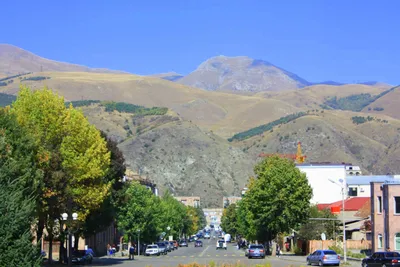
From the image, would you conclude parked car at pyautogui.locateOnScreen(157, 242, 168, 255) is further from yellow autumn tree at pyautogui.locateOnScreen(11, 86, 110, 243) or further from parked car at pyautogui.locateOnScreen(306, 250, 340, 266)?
parked car at pyautogui.locateOnScreen(306, 250, 340, 266)

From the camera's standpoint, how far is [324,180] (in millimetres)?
135750

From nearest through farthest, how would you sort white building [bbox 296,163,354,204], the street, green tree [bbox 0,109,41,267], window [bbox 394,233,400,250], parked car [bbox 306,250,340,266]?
green tree [bbox 0,109,41,267] < parked car [bbox 306,250,340,266] < the street < window [bbox 394,233,400,250] < white building [bbox 296,163,354,204]

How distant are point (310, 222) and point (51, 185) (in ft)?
136

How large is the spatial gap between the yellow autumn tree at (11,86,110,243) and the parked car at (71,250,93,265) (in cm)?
592

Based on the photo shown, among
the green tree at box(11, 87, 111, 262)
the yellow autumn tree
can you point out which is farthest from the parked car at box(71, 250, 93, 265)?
the yellow autumn tree

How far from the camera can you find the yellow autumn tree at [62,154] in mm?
55531

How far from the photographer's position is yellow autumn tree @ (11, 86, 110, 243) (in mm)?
55531

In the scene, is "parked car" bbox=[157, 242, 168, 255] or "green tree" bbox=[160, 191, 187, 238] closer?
"parked car" bbox=[157, 242, 168, 255]

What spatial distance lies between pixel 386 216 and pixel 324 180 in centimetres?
6476

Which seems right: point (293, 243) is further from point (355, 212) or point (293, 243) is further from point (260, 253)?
point (260, 253)

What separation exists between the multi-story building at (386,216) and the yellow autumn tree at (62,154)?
92.0 feet

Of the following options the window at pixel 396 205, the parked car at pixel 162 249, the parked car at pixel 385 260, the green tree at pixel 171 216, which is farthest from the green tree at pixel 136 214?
the parked car at pixel 385 260

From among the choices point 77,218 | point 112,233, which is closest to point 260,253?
point 77,218

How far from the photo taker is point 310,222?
87.6 m
